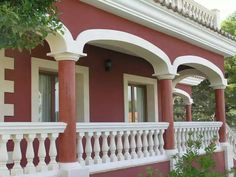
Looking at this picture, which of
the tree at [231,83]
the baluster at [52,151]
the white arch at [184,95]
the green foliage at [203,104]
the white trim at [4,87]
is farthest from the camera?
the green foliage at [203,104]

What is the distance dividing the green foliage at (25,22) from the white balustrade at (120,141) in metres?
3.45

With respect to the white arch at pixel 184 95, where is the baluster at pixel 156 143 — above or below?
below

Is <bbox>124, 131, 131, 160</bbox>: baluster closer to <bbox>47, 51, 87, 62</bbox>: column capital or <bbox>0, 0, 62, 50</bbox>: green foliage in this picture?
<bbox>47, 51, 87, 62</bbox>: column capital

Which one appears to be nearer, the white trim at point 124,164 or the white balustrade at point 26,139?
the white balustrade at point 26,139

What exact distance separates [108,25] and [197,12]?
4.09 metres

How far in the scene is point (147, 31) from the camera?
820 centimetres

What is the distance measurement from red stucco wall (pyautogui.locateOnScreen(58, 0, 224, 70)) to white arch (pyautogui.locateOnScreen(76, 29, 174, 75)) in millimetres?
100

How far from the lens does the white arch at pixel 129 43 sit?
6478 millimetres

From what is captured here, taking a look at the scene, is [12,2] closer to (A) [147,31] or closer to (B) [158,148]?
(A) [147,31]

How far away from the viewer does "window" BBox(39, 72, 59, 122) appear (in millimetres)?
8039

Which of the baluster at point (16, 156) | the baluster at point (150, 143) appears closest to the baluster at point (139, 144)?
the baluster at point (150, 143)

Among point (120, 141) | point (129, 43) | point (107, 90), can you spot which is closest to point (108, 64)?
point (107, 90)

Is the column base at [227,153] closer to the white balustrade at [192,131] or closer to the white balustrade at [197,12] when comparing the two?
the white balustrade at [192,131]

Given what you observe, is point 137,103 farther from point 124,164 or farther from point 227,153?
point 124,164
